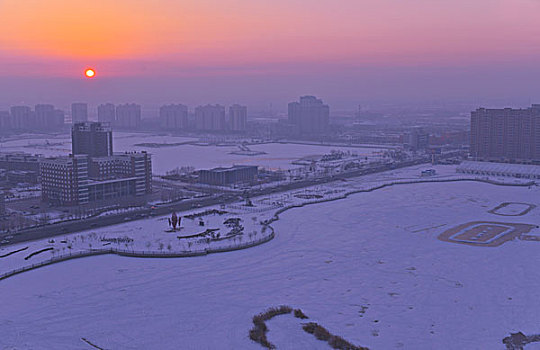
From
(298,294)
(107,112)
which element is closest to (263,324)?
(298,294)

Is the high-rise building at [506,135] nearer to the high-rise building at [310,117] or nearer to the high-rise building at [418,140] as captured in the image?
the high-rise building at [418,140]

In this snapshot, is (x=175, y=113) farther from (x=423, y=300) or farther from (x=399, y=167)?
(x=423, y=300)

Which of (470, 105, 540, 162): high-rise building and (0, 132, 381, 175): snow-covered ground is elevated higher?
(470, 105, 540, 162): high-rise building

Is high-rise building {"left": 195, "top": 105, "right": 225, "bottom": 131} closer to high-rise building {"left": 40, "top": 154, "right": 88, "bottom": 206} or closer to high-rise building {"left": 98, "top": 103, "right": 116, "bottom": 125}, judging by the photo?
high-rise building {"left": 98, "top": 103, "right": 116, "bottom": 125}

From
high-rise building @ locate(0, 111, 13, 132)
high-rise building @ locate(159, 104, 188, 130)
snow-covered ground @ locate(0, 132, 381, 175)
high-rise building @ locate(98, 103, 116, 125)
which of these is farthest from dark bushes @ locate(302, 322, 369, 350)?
high-rise building @ locate(98, 103, 116, 125)

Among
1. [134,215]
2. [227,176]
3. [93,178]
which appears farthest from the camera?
[227,176]

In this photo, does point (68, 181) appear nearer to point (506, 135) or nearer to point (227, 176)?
point (227, 176)

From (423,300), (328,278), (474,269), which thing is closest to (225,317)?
(328,278)
